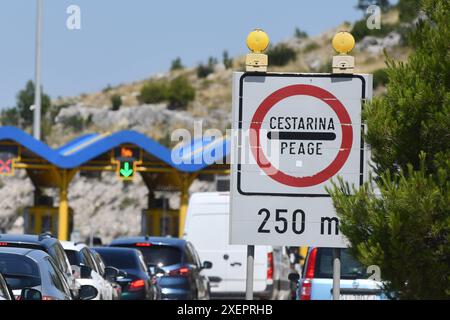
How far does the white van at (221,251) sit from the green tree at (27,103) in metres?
65.7

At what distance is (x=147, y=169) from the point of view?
4272 cm

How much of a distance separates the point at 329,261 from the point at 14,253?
7.42 metres

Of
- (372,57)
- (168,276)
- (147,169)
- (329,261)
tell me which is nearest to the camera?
(329,261)

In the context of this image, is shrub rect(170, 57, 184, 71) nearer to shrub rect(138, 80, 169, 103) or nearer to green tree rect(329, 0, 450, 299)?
shrub rect(138, 80, 169, 103)

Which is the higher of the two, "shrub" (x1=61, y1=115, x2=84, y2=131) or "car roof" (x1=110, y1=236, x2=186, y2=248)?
"shrub" (x1=61, y1=115, x2=84, y2=131)

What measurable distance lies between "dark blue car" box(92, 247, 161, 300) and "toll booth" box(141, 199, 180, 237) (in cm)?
2193

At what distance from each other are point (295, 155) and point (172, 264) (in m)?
15.0

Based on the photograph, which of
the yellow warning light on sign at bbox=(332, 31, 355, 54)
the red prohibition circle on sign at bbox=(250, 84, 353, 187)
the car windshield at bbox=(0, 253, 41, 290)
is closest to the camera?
the yellow warning light on sign at bbox=(332, 31, 355, 54)

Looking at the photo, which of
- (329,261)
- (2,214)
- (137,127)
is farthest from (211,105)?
(329,261)

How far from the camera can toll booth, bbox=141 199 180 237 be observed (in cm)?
4516

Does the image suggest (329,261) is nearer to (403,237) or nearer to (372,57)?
(403,237)

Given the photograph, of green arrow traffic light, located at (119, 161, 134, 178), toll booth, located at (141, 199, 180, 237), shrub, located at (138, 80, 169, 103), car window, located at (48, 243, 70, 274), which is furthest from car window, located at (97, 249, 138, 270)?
shrub, located at (138, 80, 169, 103)

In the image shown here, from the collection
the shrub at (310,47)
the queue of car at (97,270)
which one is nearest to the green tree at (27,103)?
the shrub at (310,47)

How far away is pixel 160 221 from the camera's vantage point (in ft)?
149
